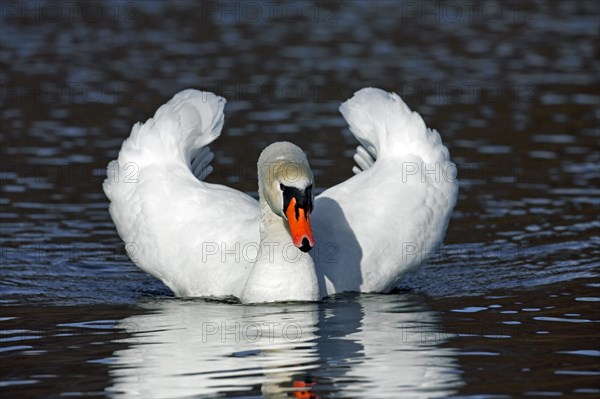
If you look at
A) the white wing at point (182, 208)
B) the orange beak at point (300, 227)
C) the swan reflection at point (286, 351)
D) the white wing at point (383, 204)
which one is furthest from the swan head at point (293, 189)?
the white wing at point (182, 208)

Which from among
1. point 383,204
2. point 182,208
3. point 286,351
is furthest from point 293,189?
point 182,208

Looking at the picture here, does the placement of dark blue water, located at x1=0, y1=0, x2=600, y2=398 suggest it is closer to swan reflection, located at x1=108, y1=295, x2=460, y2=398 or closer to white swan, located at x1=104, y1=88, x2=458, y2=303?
swan reflection, located at x1=108, y1=295, x2=460, y2=398

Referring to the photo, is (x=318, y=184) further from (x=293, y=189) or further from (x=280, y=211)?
(x=293, y=189)

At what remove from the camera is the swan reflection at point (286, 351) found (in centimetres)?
848

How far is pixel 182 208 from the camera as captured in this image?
11.8 meters

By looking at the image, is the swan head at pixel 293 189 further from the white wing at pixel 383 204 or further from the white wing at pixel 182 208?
the white wing at pixel 182 208

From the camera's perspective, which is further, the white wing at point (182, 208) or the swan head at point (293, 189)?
the white wing at point (182, 208)

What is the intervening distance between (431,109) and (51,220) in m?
7.59

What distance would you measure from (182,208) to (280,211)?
1.52 m

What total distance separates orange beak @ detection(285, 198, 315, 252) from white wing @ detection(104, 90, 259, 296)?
1.08 m

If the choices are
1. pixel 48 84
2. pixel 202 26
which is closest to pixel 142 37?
pixel 202 26

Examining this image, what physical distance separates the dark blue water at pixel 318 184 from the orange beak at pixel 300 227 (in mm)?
611

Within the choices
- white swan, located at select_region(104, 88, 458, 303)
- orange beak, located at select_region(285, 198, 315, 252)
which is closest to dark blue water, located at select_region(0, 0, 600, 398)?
white swan, located at select_region(104, 88, 458, 303)

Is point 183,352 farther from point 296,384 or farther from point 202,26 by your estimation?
point 202,26
